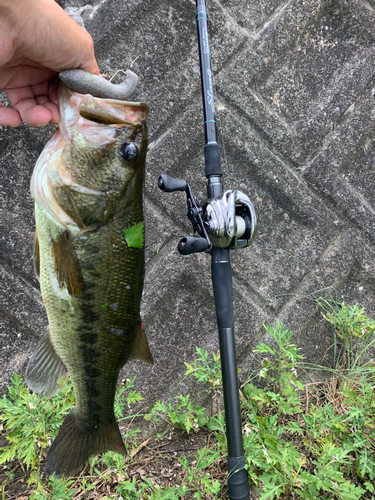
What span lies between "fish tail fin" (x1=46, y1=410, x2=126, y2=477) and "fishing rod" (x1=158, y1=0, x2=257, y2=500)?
2.02 feet

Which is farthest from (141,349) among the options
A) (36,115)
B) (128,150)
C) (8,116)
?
(8,116)

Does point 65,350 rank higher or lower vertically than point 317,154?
lower

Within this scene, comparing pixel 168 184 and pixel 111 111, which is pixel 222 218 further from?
pixel 111 111

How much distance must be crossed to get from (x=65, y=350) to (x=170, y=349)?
4.25ft

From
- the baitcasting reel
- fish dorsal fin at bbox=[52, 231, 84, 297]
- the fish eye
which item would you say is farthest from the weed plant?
the fish eye

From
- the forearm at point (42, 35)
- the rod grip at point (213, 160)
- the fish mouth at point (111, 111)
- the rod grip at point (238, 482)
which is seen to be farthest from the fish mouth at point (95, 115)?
the rod grip at point (238, 482)

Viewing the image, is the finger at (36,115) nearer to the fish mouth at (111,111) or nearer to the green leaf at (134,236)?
the fish mouth at (111,111)

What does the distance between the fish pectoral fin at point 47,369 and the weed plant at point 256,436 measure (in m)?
0.42

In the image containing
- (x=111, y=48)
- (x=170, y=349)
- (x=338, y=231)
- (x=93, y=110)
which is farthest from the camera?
(x=338, y=231)

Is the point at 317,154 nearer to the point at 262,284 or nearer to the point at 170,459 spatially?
the point at 262,284

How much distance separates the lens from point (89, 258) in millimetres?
1620

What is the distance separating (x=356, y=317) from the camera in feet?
9.73

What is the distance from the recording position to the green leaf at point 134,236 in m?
1.66

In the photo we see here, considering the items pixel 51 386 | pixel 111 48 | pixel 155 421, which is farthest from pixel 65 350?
pixel 111 48
